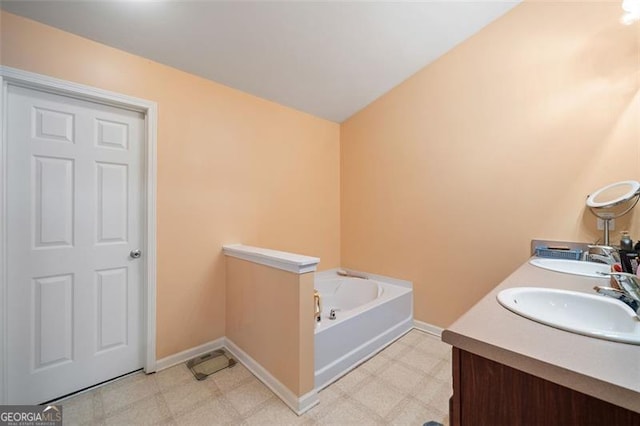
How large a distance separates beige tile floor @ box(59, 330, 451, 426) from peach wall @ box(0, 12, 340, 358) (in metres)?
0.33

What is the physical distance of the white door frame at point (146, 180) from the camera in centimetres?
145

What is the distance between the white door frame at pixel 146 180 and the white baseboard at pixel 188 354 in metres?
0.06

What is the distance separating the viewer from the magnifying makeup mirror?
159cm

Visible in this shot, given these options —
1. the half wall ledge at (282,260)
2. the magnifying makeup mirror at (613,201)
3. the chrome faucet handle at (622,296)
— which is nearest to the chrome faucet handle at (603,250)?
the magnifying makeup mirror at (613,201)

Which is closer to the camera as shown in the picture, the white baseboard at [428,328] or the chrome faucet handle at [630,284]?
the chrome faucet handle at [630,284]

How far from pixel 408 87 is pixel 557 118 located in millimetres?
1290

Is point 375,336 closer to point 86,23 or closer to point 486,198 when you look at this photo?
point 486,198

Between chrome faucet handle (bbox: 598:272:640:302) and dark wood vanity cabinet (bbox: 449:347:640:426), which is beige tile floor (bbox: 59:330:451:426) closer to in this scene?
dark wood vanity cabinet (bbox: 449:347:640:426)

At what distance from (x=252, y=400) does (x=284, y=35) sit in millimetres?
2550

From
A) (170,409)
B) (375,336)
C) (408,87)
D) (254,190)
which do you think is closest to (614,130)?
(408,87)

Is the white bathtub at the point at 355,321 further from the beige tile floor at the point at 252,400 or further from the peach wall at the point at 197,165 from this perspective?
the peach wall at the point at 197,165

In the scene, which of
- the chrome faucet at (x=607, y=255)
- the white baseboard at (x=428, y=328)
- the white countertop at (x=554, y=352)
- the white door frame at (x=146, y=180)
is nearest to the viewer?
the white countertop at (x=554, y=352)

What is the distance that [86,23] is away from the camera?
1560 mm

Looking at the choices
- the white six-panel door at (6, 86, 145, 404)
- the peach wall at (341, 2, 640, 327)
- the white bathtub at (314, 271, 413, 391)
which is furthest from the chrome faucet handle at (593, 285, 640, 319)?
the white six-panel door at (6, 86, 145, 404)
